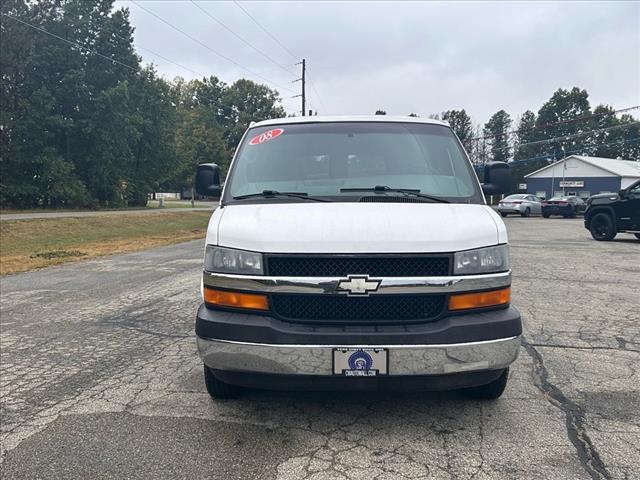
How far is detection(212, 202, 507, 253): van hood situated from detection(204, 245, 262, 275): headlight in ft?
0.14

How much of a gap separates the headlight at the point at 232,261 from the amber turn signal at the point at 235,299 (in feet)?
0.44

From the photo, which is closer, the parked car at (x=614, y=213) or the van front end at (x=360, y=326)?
the van front end at (x=360, y=326)

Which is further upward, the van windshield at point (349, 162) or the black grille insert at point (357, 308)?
the van windshield at point (349, 162)

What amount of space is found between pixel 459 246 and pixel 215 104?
303 feet

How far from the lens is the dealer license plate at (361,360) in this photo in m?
2.84

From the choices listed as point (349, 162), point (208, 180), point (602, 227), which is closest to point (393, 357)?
point (349, 162)

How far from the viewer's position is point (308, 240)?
2.94 m

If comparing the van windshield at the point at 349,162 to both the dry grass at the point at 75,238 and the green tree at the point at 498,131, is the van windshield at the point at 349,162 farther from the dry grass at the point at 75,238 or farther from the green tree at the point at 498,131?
the green tree at the point at 498,131

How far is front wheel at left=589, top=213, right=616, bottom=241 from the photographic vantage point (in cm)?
1510

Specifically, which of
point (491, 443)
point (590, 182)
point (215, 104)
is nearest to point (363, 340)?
point (491, 443)

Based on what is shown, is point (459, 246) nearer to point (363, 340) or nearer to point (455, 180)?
point (363, 340)

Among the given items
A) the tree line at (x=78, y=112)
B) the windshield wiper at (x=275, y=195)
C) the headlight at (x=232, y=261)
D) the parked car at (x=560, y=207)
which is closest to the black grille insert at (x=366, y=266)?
the headlight at (x=232, y=261)

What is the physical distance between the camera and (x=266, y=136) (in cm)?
435

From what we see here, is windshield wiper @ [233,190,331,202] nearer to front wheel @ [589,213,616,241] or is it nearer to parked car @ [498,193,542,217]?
front wheel @ [589,213,616,241]
